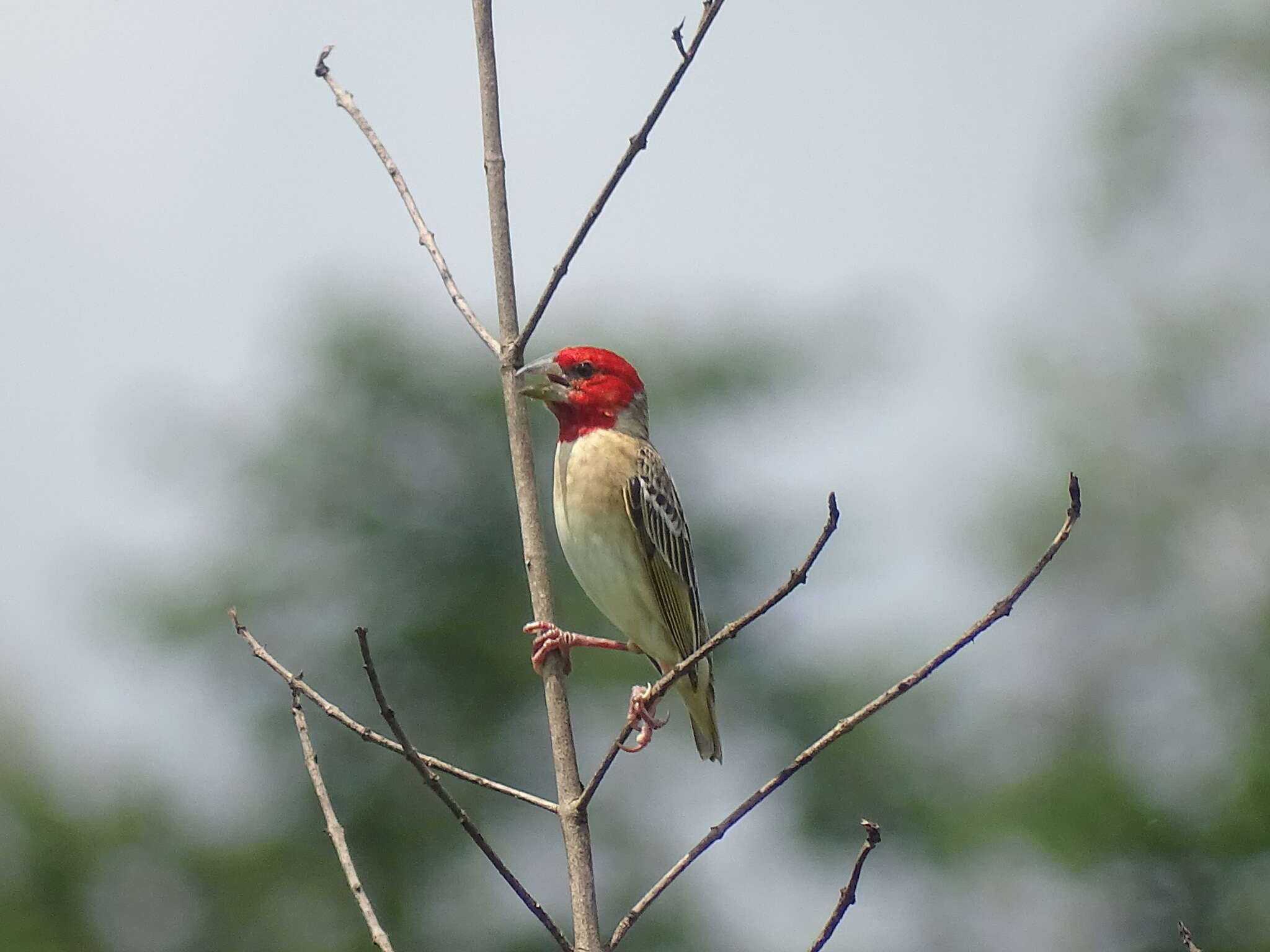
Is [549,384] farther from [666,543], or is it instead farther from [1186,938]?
[1186,938]

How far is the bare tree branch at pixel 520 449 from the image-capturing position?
319cm

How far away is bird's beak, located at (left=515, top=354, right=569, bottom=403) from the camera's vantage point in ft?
17.2

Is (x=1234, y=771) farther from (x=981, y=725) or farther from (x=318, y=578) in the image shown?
(x=318, y=578)

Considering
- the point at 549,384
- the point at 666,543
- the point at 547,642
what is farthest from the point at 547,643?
the point at 666,543

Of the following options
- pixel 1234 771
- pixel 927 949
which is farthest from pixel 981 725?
pixel 1234 771

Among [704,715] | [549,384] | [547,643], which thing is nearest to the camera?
[547,643]

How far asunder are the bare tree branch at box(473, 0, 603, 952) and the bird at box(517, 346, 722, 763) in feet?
5.70

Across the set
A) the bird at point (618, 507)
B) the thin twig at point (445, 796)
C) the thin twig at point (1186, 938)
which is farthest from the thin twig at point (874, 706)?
the bird at point (618, 507)

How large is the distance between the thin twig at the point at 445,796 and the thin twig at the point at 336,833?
0.60 feet

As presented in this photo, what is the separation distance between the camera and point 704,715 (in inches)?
229

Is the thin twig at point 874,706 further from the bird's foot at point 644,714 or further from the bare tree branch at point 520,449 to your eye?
the bird's foot at point 644,714

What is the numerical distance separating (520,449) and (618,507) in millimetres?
2085

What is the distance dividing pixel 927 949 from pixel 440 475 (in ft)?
31.4

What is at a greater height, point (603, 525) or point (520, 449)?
point (520, 449)
